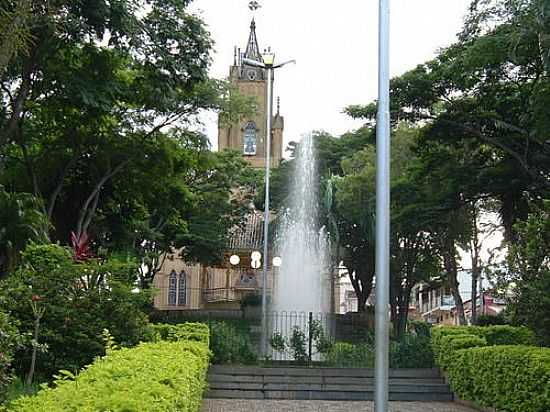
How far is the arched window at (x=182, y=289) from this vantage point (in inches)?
2143

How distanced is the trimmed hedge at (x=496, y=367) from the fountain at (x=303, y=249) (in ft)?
34.9

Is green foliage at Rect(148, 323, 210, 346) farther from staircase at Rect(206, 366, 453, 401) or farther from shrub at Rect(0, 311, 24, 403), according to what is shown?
shrub at Rect(0, 311, 24, 403)

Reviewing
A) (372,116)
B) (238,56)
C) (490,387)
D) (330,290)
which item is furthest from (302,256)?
(238,56)

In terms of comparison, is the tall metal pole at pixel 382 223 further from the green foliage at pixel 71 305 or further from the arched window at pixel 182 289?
the arched window at pixel 182 289

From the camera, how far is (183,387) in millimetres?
6645

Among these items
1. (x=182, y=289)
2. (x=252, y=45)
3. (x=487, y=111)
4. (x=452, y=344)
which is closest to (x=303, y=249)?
(x=487, y=111)

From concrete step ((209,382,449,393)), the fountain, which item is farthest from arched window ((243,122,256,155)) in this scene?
concrete step ((209,382,449,393))

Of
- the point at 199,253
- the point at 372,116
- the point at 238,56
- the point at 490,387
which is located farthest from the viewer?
the point at 238,56

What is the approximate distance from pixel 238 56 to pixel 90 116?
41790 millimetres

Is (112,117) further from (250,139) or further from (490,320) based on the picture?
(250,139)

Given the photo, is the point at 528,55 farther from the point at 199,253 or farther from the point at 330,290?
the point at 199,253

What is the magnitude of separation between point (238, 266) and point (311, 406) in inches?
1087

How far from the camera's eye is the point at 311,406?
45.9ft

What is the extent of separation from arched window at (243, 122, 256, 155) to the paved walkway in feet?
152
